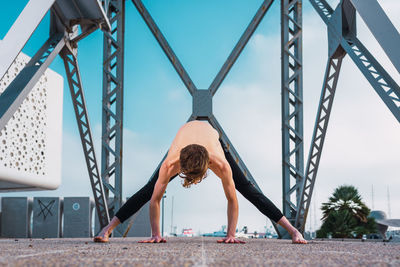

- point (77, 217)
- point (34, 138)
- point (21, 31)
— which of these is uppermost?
point (34, 138)

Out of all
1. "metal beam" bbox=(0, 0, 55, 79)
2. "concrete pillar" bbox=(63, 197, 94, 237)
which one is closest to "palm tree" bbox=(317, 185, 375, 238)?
"concrete pillar" bbox=(63, 197, 94, 237)

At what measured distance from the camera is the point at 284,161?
8.53m

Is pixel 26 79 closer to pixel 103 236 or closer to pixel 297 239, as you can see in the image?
pixel 103 236

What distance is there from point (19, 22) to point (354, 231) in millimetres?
19515

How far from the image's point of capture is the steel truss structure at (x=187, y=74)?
4262 mm

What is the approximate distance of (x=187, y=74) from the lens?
8945 mm

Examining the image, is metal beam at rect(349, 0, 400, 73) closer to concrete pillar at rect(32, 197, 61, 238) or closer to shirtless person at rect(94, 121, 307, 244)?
shirtless person at rect(94, 121, 307, 244)

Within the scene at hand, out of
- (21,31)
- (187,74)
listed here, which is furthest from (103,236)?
(187,74)

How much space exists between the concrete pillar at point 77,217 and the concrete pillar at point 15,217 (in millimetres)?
1919

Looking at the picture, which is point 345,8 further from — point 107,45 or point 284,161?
point 107,45

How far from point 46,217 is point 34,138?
4659 mm

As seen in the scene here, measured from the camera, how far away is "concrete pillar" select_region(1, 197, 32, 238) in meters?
22.4

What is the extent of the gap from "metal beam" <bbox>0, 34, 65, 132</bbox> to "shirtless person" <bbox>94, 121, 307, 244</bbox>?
1.83 m

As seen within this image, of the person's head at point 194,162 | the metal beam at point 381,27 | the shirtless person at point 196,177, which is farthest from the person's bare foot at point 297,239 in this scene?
the metal beam at point 381,27
